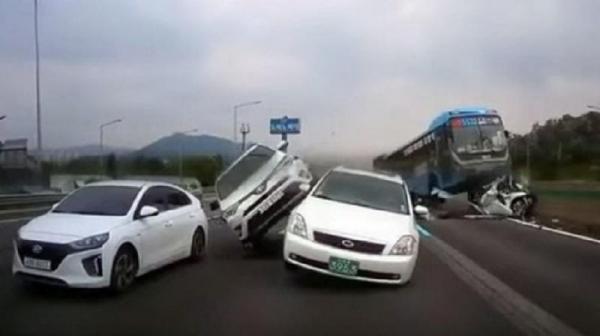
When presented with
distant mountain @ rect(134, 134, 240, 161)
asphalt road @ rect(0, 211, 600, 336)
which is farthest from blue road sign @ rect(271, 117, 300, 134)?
asphalt road @ rect(0, 211, 600, 336)

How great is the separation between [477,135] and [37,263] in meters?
22.5

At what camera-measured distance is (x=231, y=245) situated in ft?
57.6

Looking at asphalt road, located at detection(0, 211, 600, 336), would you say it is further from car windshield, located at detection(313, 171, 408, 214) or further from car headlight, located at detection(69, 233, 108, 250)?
car windshield, located at detection(313, 171, 408, 214)

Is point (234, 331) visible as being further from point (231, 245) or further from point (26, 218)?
point (26, 218)

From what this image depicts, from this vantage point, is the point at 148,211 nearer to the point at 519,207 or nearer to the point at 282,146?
the point at 282,146

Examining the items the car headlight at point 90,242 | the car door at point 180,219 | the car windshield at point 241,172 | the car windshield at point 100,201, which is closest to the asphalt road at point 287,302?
the car door at point 180,219

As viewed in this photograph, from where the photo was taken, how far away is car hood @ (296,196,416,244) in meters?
11.3

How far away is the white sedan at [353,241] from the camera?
11109 millimetres

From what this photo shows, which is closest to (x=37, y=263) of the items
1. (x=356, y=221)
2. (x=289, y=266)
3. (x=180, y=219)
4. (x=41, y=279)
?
(x=41, y=279)

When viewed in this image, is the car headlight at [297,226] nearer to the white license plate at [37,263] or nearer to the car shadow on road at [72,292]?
the car shadow on road at [72,292]

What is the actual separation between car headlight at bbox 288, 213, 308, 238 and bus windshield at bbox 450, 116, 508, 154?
62.7ft

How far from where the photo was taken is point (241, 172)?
16.5 m

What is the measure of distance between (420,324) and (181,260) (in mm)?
6099

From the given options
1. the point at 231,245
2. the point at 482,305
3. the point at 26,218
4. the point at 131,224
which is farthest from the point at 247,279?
the point at 26,218
